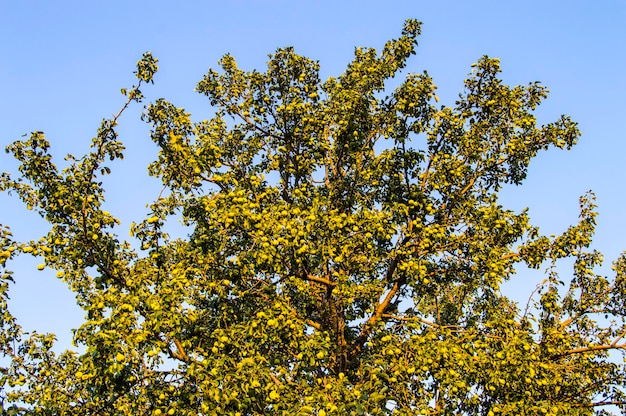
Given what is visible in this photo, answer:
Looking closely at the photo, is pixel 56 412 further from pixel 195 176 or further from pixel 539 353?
pixel 539 353

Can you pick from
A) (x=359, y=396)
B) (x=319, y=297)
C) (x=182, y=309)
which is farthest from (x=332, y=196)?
(x=359, y=396)

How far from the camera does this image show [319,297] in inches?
601

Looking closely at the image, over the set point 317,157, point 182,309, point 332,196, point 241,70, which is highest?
point 241,70

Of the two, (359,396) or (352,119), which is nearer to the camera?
(359,396)

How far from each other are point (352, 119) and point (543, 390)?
842cm

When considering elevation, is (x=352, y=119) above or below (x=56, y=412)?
above

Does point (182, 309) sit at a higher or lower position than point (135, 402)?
higher

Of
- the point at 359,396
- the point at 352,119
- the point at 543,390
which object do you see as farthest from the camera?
the point at 352,119

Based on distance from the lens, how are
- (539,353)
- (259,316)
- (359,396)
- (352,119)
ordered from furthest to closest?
(352,119), (539,353), (259,316), (359,396)

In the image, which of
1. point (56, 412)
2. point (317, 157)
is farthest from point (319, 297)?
point (56, 412)

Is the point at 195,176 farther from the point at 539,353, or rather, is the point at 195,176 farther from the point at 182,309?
the point at 539,353

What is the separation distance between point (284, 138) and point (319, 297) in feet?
15.4

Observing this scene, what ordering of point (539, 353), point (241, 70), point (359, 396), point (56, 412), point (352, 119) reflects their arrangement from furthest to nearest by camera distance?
point (241, 70)
point (352, 119)
point (539, 353)
point (56, 412)
point (359, 396)

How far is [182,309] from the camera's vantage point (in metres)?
11.7
